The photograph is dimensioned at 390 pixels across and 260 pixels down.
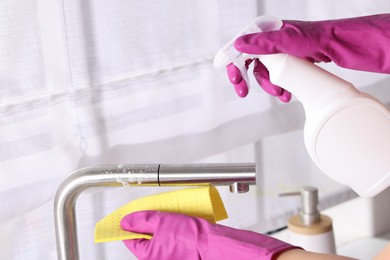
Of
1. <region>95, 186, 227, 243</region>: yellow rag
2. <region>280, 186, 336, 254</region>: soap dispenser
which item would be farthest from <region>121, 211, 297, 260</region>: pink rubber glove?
<region>280, 186, 336, 254</region>: soap dispenser

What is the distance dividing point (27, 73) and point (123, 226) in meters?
0.24

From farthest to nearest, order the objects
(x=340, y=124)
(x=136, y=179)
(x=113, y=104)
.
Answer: (x=113, y=104) → (x=136, y=179) → (x=340, y=124)

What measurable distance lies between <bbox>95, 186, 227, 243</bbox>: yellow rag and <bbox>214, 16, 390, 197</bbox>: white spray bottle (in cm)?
17

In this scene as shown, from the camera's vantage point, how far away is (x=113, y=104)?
1.10 meters

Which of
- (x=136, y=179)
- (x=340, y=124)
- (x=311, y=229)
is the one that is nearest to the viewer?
(x=340, y=124)

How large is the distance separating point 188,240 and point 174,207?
0.06m

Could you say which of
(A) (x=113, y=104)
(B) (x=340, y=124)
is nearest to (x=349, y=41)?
(B) (x=340, y=124)

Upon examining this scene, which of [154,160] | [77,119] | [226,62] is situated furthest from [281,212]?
[226,62]

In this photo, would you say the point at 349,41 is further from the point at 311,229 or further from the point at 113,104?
the point at 311,229

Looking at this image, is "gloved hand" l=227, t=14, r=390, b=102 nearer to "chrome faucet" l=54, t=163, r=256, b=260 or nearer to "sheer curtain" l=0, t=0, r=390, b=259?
"chrome faucet" l=54, t=163, r=256, b=260

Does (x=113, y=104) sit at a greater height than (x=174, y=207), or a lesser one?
greater

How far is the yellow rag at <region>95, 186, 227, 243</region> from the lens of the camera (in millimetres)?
896

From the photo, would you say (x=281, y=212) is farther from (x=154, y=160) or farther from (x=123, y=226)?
(x=123, y=226)

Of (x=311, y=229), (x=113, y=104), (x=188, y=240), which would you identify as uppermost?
(x=113, y=104)
